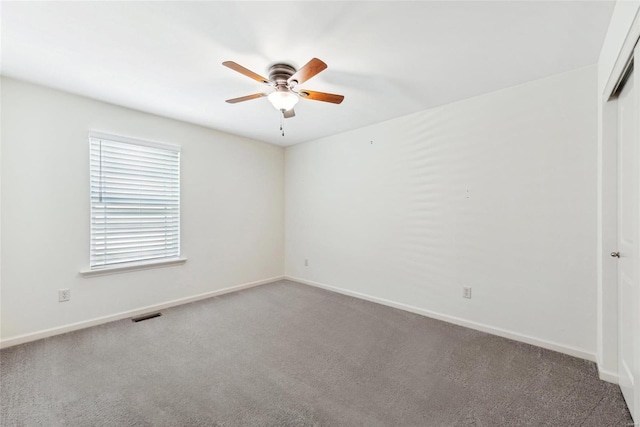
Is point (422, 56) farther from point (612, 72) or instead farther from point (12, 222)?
point (12, 222)

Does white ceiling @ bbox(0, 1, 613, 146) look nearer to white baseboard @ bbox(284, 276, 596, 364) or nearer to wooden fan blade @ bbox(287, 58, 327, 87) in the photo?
wooden fan blade @ bbox(287, 58, 327, 87)

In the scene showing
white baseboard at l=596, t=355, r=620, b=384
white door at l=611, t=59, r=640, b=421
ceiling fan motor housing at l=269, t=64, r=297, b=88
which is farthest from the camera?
ceiling fan motor housing at l=269, t=64, r=297, b=88

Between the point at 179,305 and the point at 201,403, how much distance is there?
210 centimetres

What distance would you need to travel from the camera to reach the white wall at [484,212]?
2295mm

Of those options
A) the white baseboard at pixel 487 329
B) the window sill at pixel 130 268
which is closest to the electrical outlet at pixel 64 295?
the window sill at pixel 130 268

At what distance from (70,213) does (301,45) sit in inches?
111

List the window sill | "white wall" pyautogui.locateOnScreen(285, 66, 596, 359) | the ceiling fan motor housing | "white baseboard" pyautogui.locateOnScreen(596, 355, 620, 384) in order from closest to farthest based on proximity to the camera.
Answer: "white baseboard" pyautogui.locateOnScreen(596, 355, 620, 384), the ceiling fan motor housing, "white wall" pyautogui.locateOnScreen(285, 66, 596, 359), the window sill

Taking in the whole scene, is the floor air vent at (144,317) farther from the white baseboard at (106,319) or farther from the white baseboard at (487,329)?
the white baseboard at (487,329)

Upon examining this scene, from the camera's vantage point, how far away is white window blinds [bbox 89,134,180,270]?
2953mm

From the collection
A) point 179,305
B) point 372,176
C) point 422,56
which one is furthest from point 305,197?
point 422,56

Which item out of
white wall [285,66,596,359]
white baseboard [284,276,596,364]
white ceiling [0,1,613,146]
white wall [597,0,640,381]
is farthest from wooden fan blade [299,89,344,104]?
white baseboard [284,276,596,364]

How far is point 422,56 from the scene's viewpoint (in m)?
2.12

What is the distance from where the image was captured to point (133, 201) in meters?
3.21

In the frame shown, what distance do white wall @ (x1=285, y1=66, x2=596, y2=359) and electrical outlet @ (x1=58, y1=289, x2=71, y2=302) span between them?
3114 mm
